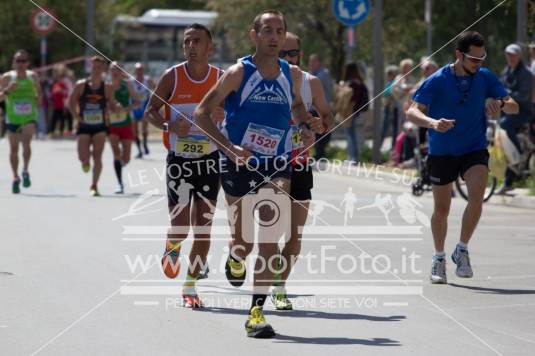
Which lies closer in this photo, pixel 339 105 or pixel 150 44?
pixel 339 105

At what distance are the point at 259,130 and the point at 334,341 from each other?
1324 millimetres

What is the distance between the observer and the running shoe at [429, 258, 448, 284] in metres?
10.5

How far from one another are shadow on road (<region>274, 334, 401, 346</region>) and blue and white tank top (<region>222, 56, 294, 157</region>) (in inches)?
43.6

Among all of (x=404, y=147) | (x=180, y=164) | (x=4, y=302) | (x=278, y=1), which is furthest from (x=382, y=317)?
(x=278, y=1)

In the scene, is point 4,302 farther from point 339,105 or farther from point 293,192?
point 339,105

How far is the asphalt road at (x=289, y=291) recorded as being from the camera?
7.86 m

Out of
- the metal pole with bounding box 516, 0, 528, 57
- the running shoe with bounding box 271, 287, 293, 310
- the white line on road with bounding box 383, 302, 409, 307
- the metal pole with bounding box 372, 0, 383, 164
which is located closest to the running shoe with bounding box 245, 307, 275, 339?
the running shoe with bounding box 271, 287, 293, 310

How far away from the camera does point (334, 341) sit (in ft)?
26.0

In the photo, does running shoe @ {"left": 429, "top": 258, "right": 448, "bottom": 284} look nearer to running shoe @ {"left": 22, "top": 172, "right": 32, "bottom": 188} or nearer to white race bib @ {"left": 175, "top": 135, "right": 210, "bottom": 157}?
white race bib @ {"left": 175, "top": 135, "right": 210, "bottom": 157}

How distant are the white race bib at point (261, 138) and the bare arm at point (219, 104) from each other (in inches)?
5.0

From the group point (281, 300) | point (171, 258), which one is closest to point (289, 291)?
point (281, 300)

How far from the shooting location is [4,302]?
9.27 metres

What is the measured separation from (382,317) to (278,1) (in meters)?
25.4

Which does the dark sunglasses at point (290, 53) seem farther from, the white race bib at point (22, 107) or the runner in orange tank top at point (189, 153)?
the white race bib at point (22, 107)
